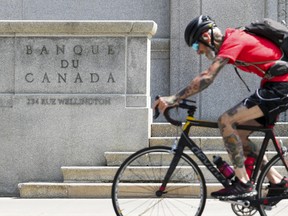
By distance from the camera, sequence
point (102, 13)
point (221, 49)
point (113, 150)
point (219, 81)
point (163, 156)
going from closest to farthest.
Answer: point (221, 49) < point (163, 156) < point (113, 150) < point (219, 81) < point (102, 13)

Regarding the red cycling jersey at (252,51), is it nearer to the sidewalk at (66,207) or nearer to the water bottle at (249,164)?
the water bottle at (249,164)

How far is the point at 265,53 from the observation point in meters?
5.89

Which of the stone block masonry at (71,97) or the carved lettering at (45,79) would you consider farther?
the carved lettering at (45,79)

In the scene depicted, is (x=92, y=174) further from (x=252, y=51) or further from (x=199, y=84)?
(x=252, y=51)

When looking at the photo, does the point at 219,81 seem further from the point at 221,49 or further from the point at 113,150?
the point at 221,49

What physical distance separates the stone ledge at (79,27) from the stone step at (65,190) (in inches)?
81.5

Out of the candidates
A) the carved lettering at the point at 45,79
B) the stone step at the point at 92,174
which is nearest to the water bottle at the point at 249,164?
the stone step at the point at 92,174

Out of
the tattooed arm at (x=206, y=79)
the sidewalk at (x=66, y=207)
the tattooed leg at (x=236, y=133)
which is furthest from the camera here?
the sidewalk at (x=66, y=207)

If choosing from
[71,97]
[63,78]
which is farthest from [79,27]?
[71,97]

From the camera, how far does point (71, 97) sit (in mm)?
9922

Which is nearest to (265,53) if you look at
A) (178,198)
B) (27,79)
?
(178,198)

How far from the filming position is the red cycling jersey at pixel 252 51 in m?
5.73

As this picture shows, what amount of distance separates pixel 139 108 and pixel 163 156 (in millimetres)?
3597

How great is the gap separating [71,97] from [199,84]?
4404 millimetres
